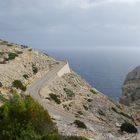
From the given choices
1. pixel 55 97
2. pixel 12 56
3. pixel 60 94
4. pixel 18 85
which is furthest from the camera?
pixel 12 56

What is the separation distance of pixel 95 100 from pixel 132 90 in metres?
46.4

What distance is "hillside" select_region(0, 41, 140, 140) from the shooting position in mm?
56591

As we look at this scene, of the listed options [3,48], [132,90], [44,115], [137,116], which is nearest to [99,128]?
[44,115]

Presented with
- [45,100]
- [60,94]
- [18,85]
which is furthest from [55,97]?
[18,85]

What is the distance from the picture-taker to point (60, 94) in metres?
77.2

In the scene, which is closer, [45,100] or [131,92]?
[45,100]

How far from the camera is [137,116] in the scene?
92.6 meters

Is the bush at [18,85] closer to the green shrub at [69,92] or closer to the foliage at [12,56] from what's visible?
the green shrub at [69,92]

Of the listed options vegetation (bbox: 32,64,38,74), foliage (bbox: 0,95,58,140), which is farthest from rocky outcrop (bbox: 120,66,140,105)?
foliage (bbox: 0,95,58,140)

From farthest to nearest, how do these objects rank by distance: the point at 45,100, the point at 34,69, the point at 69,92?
the point at 34,69 < the point at 69,92 < the point at 45,100

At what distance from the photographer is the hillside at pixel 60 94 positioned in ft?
186

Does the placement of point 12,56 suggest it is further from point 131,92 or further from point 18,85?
point 131,92

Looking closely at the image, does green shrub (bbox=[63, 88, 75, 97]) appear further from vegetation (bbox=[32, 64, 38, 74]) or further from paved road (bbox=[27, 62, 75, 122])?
vegetation (bbox=[32, 64, 38, 74])

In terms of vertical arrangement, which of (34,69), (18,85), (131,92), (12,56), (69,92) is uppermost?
(12,56)
